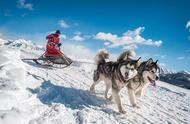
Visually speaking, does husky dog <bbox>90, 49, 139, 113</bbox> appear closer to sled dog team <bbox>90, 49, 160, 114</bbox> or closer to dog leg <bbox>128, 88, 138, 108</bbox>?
sled dog team <bbox>90, 49, 160, 114</bbox>

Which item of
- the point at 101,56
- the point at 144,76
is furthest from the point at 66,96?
the point at 144,76

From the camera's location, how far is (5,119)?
186 inches

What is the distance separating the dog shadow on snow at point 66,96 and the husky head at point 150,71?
5.07ft

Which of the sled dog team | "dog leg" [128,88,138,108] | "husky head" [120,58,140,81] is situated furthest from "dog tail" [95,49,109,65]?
"husky head" [120,58,140,81]

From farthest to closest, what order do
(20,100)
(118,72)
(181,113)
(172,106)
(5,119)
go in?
(172,106) < (181,113) < (118,72) < (20,100) < (5,119)

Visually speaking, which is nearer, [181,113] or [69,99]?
[69,99]

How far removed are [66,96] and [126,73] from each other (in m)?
1.90

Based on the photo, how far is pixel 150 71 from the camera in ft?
27.0

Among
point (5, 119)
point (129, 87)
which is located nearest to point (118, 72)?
point (129, 87)

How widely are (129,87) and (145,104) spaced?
90 centimetres

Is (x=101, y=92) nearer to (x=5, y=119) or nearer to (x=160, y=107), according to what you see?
(x=160, y=107)

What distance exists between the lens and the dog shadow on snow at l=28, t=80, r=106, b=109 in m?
7.09

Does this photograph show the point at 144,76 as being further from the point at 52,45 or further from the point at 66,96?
the point at 52,45

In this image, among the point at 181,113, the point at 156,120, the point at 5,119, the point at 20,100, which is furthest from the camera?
the point at 181,113
